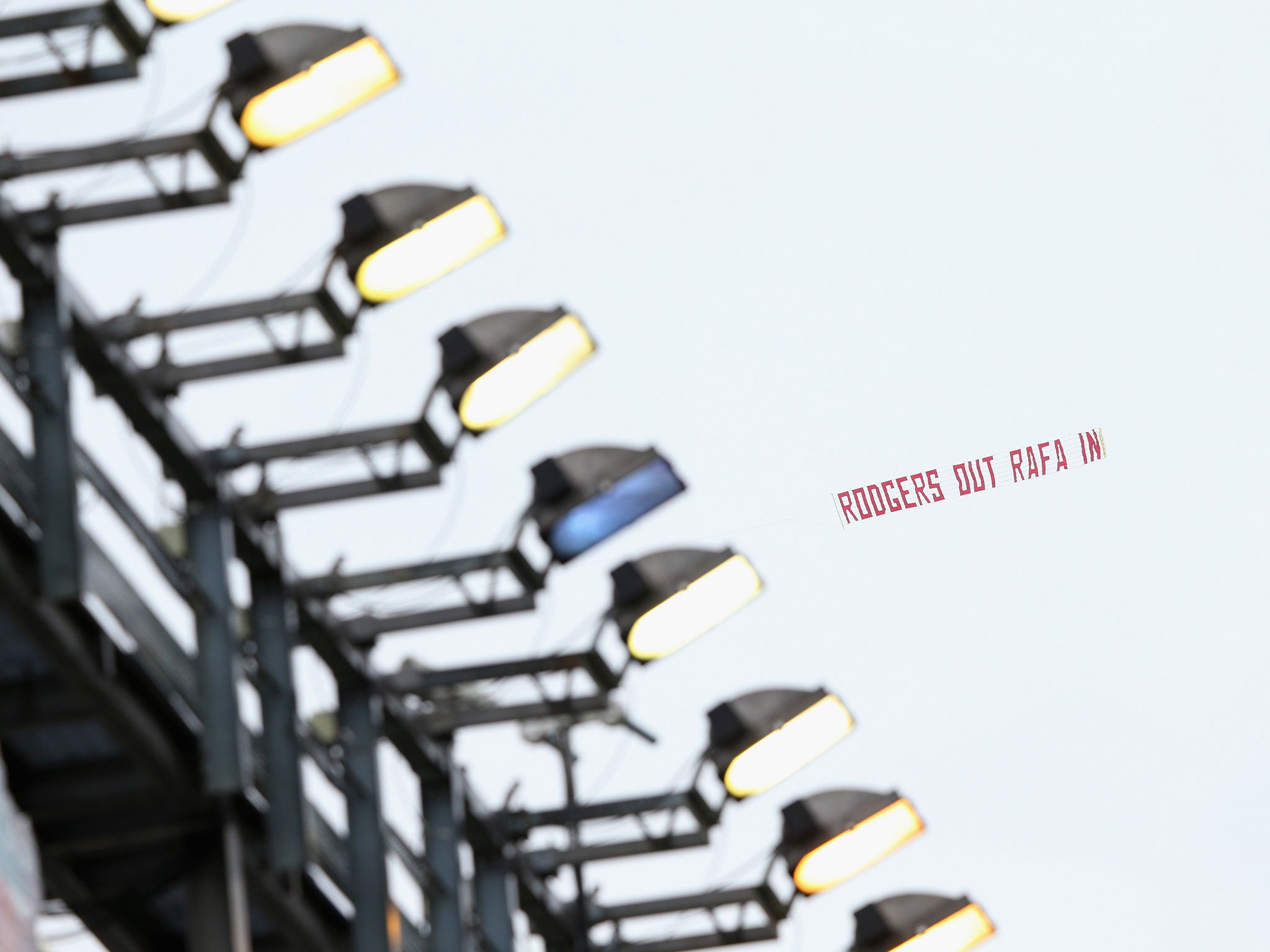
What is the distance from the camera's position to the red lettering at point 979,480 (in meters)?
13.5

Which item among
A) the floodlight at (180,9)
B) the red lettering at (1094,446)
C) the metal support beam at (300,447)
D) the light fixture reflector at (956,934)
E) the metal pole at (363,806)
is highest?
the floodlight at (180,9)

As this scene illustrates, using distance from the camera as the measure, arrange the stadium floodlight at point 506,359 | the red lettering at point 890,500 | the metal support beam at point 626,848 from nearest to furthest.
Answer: the stadium floodlight at point 506,359, the metal support beam at point 626,848, the red lettering at point 890,500

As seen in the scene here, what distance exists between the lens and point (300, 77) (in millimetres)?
9562

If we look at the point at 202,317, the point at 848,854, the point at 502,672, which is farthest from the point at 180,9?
the point at 848,854

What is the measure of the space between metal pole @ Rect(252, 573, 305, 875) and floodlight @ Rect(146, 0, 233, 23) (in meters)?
3.30

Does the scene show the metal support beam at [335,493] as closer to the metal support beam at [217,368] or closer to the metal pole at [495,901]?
the metal support beam at [217,368]

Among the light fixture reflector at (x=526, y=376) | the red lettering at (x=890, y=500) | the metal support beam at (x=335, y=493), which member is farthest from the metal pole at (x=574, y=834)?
the light fixture reflector at (x=526, y=376)

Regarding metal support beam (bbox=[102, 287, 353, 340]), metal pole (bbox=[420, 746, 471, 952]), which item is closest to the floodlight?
metal support beam (bbox=[102, 287, 353, 340])

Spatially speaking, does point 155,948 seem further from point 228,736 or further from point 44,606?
point 44,606

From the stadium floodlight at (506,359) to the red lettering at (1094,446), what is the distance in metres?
3.70

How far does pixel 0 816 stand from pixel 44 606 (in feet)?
3.00

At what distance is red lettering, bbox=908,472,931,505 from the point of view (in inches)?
539

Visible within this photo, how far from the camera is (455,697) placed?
13070mm

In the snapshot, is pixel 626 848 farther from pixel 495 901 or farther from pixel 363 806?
pixel 363 806
